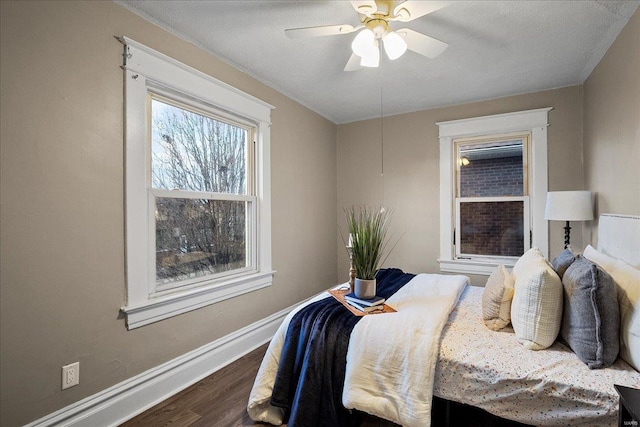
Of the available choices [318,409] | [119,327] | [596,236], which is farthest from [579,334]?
[119,327]

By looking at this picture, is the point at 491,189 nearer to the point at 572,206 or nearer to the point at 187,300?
the point at 572,206

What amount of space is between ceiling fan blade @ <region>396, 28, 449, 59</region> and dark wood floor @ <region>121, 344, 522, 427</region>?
2.09m

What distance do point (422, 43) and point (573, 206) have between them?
1899 mm

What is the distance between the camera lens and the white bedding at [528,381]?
1257 mm

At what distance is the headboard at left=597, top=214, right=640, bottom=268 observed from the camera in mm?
1810

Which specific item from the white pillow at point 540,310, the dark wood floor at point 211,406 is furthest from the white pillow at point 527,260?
the dark wood floor at point 211,406

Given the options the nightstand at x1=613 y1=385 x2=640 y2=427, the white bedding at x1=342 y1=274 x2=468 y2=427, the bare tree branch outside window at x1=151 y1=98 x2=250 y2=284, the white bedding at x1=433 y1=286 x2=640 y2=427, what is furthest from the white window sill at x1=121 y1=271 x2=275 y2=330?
the nightstand at x1=613 y1=385 x2=640 y2=427

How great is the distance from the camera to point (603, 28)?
6.91 ft

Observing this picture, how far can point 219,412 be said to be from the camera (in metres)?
1.93

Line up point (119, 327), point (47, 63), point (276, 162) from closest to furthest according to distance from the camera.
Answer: point (47, 63) < point (119, 327) < point (276, 162)

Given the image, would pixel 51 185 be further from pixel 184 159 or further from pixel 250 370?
pixel 250 370

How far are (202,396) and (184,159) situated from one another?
5.53 ft

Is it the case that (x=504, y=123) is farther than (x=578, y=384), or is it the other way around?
(x=504, y=123)

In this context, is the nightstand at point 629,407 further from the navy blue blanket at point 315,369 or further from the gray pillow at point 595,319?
the navy blue blanket at point 315,369
